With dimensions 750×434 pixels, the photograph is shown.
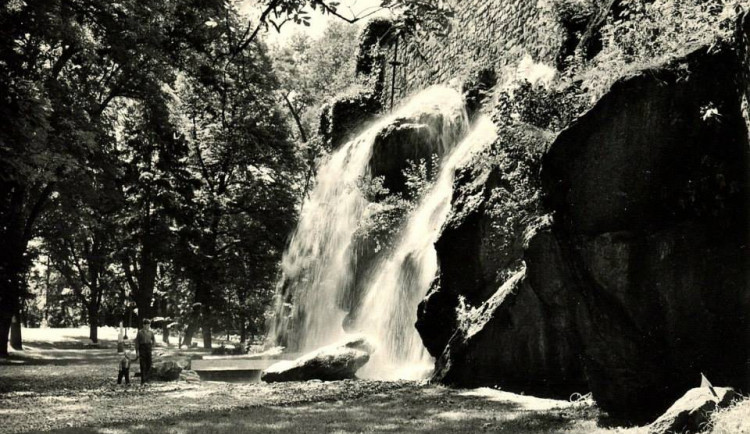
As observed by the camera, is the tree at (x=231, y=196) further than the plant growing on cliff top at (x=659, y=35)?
Yes

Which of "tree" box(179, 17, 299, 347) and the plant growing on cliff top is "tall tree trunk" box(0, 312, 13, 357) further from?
the plant growing on cliff top

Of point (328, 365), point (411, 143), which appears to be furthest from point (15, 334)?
point (328, 365)

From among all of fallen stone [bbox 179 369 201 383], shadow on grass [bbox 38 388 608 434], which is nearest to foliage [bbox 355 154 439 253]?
fallen stone [bbox 179 369 201 383]

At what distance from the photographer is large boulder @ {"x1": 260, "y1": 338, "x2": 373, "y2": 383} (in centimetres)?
1417

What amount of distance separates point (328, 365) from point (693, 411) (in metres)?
9.40

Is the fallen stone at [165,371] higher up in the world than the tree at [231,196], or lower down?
lower down

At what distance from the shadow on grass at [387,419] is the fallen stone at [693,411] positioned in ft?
4.02

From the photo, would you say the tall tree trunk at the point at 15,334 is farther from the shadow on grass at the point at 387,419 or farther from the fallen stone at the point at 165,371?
the shadow on grass at the point at 387,419

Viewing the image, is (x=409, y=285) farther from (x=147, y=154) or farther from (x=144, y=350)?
(x=147, y=154)

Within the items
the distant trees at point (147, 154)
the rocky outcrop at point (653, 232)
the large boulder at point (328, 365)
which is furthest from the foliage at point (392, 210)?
the rocky outcrop at point (653, 232)

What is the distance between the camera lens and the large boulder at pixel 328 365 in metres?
14.2

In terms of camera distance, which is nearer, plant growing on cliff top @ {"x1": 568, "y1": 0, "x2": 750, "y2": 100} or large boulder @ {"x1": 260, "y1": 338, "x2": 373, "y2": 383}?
plant growing on cliff top @ {"x1": 568, "y1": 0, "x2": 750, "y2": 100}

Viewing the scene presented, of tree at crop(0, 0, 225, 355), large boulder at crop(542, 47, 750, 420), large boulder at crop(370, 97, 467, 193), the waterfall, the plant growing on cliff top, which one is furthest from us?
large boulder at crop(370, 97, 467, 193)

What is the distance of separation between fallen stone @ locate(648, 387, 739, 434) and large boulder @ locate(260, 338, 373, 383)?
8841mm
